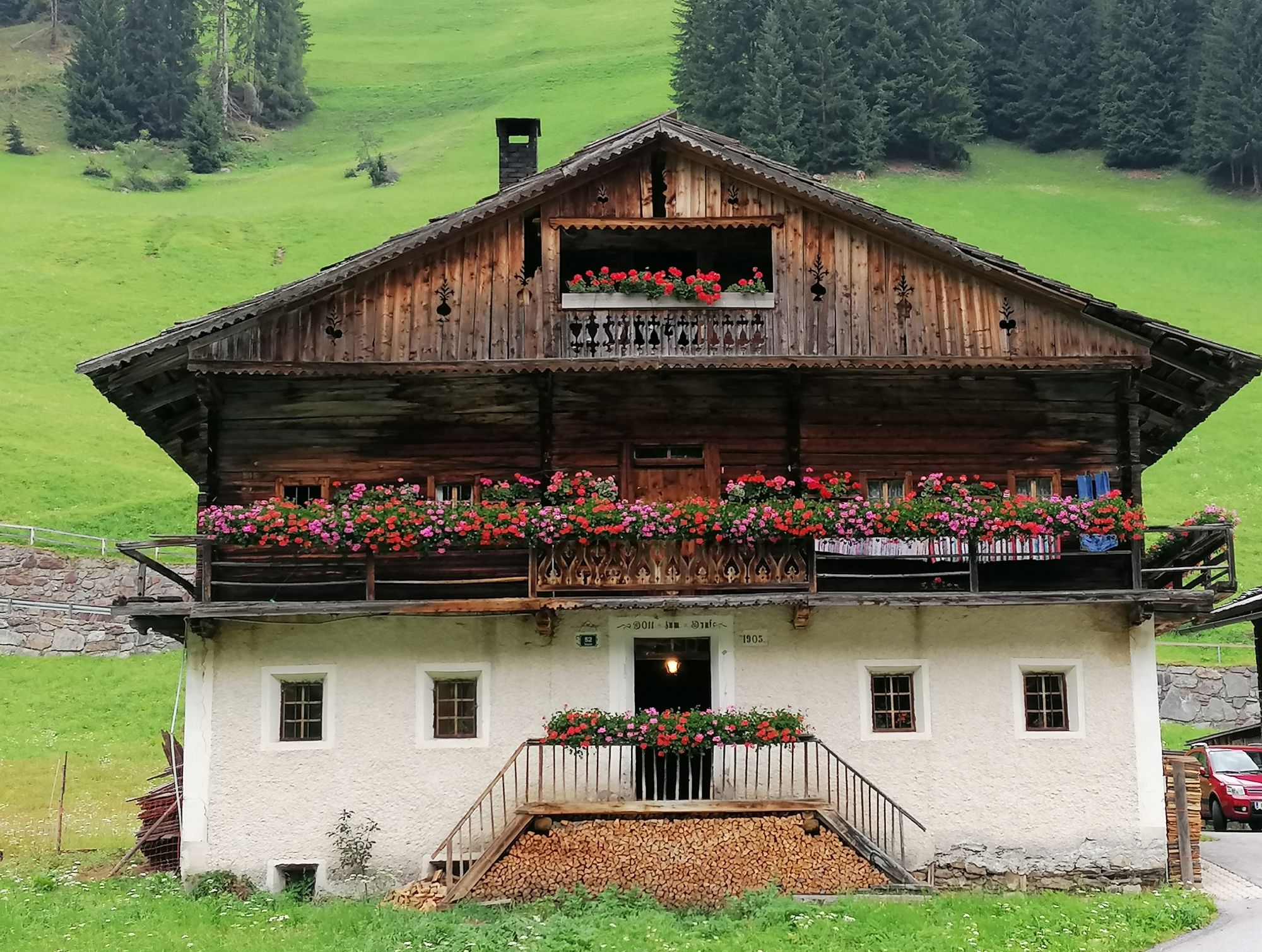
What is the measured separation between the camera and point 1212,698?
35062 millimetres

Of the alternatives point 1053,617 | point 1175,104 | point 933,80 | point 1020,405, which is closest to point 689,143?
point 1020,405

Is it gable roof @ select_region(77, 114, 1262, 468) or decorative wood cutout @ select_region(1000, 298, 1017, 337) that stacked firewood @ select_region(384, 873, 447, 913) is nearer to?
gable roof @ select_region(77, 114, 1262, 468)

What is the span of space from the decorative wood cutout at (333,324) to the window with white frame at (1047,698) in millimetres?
9771

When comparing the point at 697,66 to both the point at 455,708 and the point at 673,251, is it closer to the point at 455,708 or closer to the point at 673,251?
the point at 673,251

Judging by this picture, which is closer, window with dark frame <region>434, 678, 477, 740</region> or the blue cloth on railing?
window with dark frame <region>434, 678, 477, 740</region>

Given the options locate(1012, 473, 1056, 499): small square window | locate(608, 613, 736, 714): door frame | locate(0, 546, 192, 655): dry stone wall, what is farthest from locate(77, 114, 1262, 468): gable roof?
locate(0, 546, 192, 655): dry stone wall

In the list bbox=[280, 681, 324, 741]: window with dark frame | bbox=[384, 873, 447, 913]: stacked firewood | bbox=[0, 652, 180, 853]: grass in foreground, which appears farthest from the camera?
bbox=[0, 652, 180, 853]: grass in foreground

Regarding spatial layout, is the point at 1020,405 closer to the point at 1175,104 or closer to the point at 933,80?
the point at 933,80

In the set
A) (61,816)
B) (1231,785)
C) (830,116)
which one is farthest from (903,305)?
(830,116)

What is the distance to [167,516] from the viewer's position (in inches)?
1693

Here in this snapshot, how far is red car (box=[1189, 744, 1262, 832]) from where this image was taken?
25.3 metres

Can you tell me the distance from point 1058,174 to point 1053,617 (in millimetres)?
65471

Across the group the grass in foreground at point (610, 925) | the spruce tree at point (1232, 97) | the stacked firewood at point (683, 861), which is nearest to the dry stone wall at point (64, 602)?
the grass in foreground at point (610, 925)

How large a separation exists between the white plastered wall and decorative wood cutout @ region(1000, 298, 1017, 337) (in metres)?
3.67
